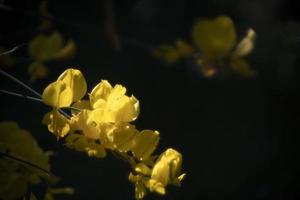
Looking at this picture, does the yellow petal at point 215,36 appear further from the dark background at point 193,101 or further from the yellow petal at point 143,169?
the dark background at point 193,101

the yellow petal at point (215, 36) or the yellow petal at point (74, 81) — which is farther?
the yellow petal at point (215, 36)

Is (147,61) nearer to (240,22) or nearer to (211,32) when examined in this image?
(240,22)

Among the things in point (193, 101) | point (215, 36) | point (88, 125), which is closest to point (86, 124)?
point (88, 125)

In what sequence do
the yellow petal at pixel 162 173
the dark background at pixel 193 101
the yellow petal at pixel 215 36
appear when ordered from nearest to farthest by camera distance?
the yellow petal at pixel 162 173, the yellow petal at pixel 215 36, the dark background at pixel 193 101

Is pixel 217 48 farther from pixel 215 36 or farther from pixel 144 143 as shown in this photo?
pixel 144 143

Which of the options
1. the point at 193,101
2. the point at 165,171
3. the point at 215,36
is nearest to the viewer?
the point at 165,171

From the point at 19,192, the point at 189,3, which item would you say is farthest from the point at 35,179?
the point at 189,3

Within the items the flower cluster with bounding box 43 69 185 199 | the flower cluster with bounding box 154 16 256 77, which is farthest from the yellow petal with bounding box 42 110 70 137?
the flower cluster with bounding box 154 16 256 77

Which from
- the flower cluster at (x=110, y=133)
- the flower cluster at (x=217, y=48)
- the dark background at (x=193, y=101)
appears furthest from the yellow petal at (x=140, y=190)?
the dark background at (x=193, y=101)
